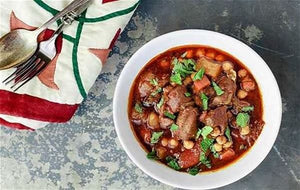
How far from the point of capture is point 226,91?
8.63ft

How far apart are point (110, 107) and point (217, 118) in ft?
2.01

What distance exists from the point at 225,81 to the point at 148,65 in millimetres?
372

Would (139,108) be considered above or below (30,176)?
above

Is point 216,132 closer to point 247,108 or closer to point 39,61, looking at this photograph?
point 247,108

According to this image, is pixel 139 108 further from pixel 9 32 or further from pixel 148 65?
pixel 9 32

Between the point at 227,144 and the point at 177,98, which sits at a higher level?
the point at 177,98

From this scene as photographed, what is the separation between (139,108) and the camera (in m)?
2.71

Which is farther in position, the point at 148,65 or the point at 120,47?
the point at 120,47

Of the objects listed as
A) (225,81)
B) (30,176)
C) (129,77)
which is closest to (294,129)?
(225,81)

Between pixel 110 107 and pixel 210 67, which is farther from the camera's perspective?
pixel 110 107

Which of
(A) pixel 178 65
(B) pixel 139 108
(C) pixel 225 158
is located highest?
(A) pixel 178 65

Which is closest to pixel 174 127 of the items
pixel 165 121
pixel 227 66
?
pixel 165 121

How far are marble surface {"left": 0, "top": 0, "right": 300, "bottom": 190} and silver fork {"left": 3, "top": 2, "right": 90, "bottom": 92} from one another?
1.02 feet

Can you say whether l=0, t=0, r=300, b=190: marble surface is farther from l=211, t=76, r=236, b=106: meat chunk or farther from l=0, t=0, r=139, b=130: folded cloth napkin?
l=211, t=76, r=236, b=106: meat chunk
